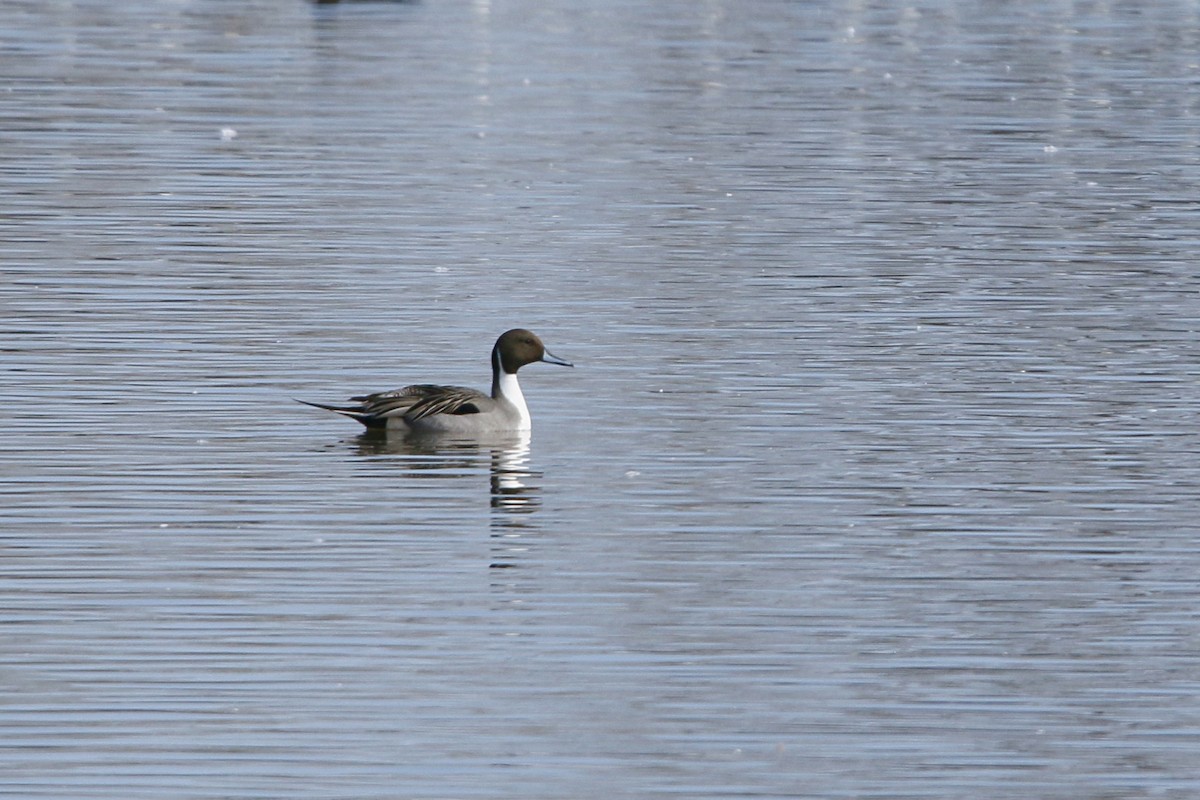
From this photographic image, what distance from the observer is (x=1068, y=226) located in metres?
25.6

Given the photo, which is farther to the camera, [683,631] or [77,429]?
[77,429]

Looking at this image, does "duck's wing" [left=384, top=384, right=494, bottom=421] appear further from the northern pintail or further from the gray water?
the gray water

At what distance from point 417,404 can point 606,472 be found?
1.55 meters

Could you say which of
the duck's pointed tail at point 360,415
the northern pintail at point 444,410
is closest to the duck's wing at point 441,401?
the northern pintail at point 444,410

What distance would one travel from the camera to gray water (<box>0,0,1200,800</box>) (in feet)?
31.6

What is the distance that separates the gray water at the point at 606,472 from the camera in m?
9.63

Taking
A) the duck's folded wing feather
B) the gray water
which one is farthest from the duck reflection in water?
the duck's folded wing feather

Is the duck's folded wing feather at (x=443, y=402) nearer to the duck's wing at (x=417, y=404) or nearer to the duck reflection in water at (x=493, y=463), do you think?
the duck's wing at (x=417, y=404)

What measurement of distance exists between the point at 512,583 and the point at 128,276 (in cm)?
1036

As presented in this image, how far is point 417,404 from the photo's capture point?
15289mm

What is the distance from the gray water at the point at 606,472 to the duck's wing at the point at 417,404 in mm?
178

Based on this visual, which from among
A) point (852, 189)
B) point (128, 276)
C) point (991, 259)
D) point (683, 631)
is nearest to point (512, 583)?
point (683, 631)

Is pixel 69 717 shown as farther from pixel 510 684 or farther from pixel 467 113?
pixel 467 113

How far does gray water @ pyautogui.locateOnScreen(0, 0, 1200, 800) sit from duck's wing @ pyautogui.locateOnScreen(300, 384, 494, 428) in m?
0.18
